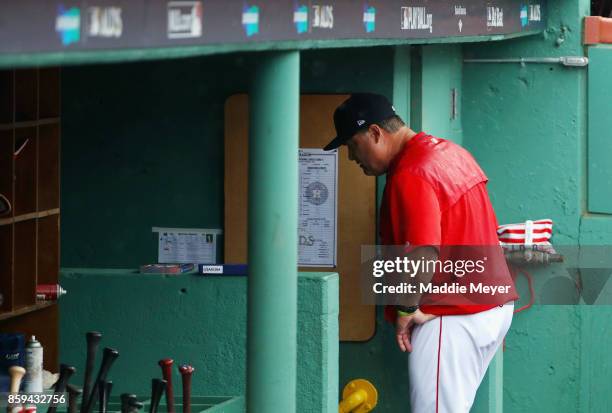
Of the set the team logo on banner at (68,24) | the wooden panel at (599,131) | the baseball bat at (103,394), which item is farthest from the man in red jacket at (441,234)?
the team logo on banner at (68,24)

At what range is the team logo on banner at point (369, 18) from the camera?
16.9ft

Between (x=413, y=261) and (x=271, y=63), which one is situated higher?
(x=271, y=63)

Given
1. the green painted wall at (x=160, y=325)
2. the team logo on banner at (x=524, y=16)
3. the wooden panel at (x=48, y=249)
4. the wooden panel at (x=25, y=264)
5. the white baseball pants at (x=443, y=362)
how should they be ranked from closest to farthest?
the wooden panel at (x=25, y=264), the green painted wall at (x=160, y=325), the wooden panel at (x=48, y=249), the white baseball pants at (x=443, y=362), the team logo on banner at (x=524, y=16)

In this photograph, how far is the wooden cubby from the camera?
19.2 ft

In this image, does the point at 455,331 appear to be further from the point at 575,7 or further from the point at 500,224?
the point at 575,7

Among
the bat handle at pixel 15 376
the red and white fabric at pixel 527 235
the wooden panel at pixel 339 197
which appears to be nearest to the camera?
the bat handle at pixel 15 376

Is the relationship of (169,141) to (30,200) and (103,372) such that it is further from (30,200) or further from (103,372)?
(103,372)

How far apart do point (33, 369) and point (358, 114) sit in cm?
192

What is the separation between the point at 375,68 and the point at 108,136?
4.67 feet

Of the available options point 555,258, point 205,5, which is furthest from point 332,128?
point 205,5

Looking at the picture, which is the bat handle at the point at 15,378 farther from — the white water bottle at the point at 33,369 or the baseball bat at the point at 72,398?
the white water bottle at the point at 33,369

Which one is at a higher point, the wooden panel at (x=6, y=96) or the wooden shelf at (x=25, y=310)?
the wooden panel at (x=6, y=96)

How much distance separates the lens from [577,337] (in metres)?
8.16

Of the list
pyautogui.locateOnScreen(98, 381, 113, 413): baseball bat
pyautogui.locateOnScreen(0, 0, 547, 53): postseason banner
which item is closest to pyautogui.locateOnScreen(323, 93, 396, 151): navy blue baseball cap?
pyautogui.locateOnScreen(0, 0, 547, 53): postseason banner
